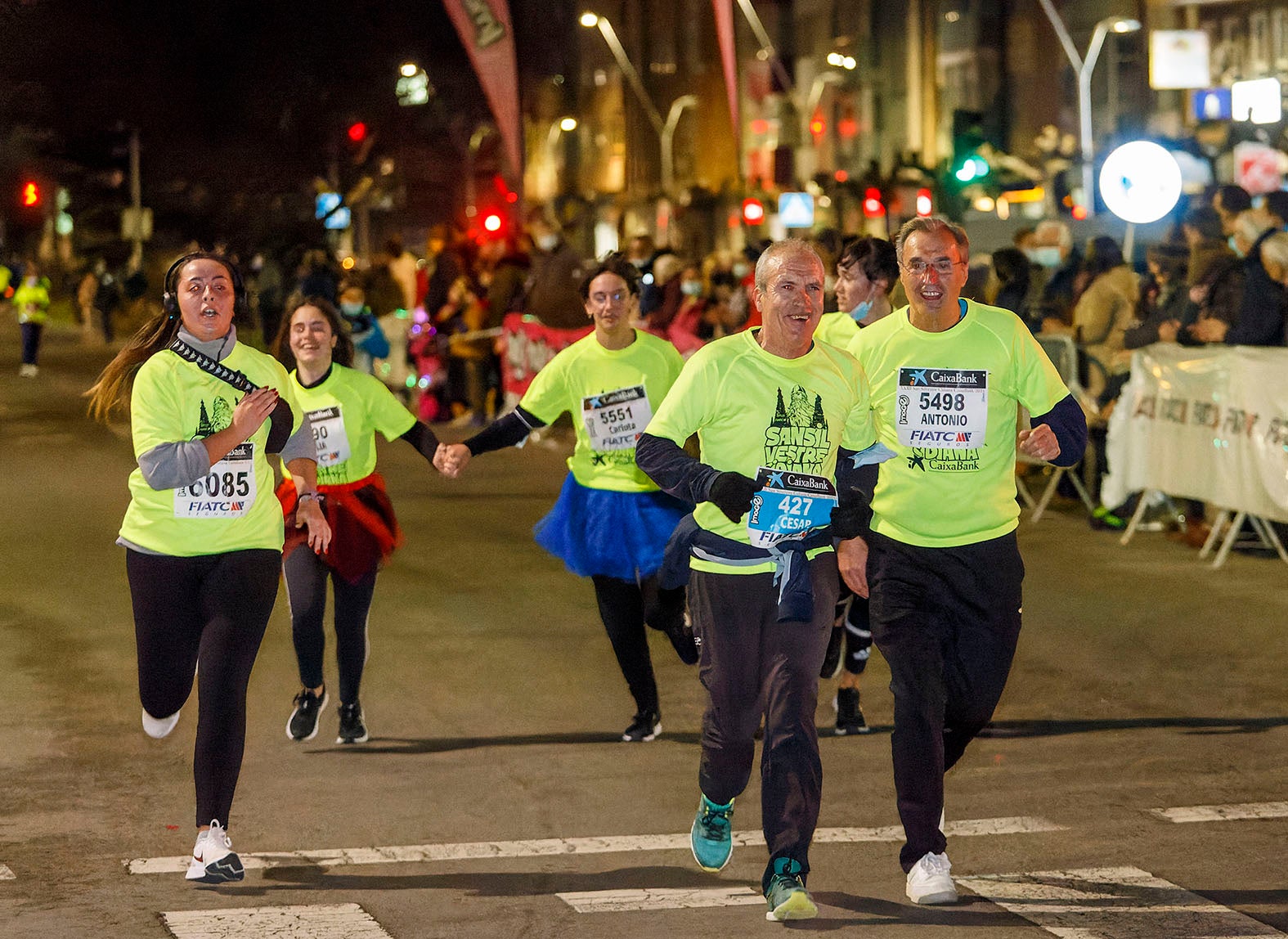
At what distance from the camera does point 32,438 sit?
73.1 ft

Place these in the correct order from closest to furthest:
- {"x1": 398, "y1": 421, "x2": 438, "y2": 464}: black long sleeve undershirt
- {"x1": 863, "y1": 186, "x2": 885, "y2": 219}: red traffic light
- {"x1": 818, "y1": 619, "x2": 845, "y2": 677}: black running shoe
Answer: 1. {"x1": 398, "y1": 421, "x2": 438, "y2": 464}: black long sleeve undershirt
2. {"x1": 818, "y1": 619, "x2": 845, "y2": 677}: black running shoe
3. {"x1": 863, "y1": 186, "x2": 885, "y2": 219}: red traffic light

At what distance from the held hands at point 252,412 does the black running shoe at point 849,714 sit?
3.15 m

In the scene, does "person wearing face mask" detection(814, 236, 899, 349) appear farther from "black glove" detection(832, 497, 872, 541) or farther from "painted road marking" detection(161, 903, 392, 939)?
"painted road marking" detection(161, 903, 392, 939)

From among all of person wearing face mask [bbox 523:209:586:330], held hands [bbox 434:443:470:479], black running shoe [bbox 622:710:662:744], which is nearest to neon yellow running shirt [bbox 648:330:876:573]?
held hands [bbox 434:443:470:479]

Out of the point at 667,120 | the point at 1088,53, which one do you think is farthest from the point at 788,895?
the point at 667,120

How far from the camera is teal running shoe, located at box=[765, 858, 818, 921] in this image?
5.71 m

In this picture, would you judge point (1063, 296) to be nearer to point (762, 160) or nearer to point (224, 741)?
point (224, 741)

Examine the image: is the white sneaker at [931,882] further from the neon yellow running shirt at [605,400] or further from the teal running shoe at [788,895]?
the neon yellow running shirt at [605,400]

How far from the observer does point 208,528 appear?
250 inches

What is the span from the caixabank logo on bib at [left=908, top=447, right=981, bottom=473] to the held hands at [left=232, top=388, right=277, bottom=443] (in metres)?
1.92

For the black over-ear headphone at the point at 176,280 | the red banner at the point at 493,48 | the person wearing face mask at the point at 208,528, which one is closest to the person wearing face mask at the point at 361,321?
the black over-ear headphone at the point at 176,280

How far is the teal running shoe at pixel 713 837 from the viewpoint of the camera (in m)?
6.14

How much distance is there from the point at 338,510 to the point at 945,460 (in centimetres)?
304

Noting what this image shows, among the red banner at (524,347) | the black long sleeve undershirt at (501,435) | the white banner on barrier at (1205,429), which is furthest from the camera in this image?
the red banner at (524,347)
